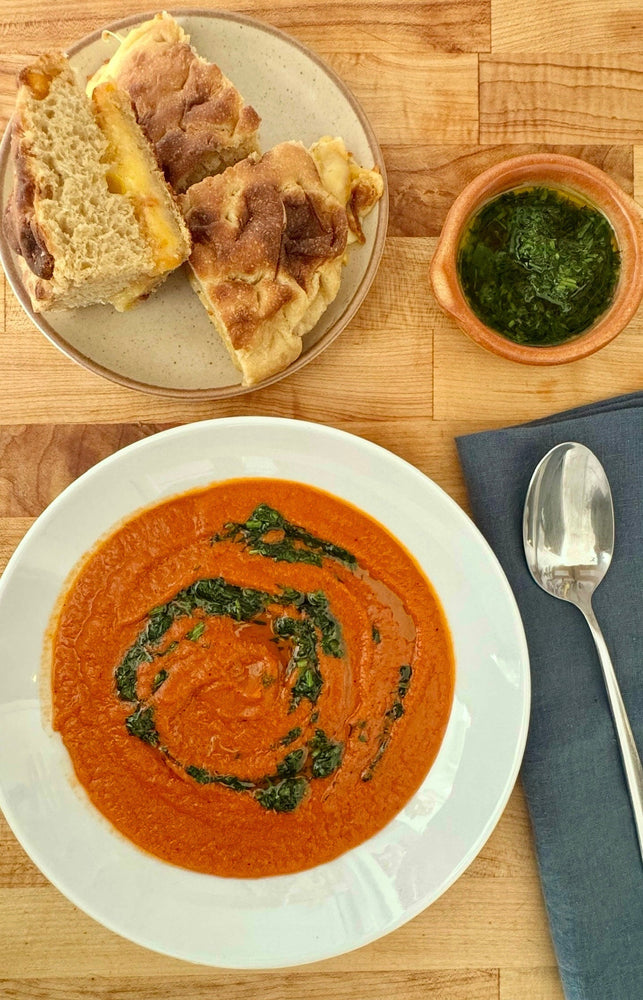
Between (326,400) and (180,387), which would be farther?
(326,400)

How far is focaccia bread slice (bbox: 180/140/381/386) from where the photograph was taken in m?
1.82

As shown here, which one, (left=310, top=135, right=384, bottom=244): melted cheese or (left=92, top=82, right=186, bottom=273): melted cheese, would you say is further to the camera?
(left=310, top=135, right=384, bottom=244): melted cheese

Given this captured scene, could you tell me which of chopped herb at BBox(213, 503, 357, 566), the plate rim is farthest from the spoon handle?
chopped herb at BBox(213, 503, 357, 566)

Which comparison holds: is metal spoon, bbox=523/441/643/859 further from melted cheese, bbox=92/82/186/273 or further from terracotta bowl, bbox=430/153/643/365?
melted cheese, bbox=92/82/186/273

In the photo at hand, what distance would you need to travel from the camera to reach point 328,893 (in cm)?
202

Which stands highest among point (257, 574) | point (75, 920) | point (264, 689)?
point (257, 574)

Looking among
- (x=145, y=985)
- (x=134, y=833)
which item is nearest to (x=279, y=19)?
(x=134, y=833)

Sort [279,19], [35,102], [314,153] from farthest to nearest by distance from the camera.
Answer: [279,19]
[314,153]
[35,102]

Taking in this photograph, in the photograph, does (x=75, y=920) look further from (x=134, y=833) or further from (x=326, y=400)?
(x=326, y=400)

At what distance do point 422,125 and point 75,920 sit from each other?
2.36 metres

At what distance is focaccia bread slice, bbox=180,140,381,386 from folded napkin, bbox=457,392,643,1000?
1.95 feet

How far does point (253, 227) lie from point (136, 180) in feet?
0.92

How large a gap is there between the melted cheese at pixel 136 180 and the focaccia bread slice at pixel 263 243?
71 mm

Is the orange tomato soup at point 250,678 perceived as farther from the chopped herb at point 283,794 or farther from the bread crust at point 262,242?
the bread crust at point 262,242
